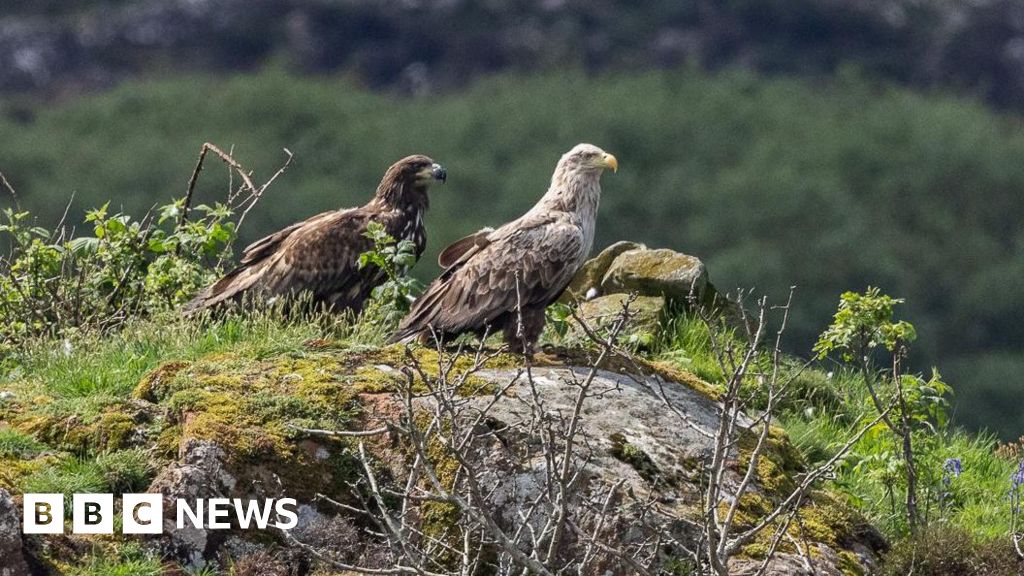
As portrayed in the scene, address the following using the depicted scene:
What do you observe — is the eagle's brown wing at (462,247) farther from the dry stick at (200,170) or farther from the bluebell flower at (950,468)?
the bluebell flower at (950,468)

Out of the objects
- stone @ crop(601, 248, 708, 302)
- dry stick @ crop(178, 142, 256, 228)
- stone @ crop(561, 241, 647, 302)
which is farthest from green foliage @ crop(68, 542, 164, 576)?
stone @ crop(561, 241, 647, 302)

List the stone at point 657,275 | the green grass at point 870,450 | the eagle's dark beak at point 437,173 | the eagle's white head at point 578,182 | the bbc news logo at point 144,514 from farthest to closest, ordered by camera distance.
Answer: the eagle's dark beak at point 437,173, the stone at point 657,275, the eagle's white head at point 578,182, the green grass at point 870,450, the bbc news logo at point 144,514

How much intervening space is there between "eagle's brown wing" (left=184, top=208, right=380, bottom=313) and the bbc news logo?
383cm

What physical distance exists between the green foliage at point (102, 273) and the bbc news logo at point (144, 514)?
308 cm

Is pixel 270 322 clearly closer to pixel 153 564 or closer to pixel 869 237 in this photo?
pixel 153 564

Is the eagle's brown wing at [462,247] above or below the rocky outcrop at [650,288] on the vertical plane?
above

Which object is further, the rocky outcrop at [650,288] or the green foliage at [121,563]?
the rocky outcrop at [650,288]

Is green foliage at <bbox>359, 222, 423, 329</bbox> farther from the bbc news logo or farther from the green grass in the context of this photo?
the bbc news logo


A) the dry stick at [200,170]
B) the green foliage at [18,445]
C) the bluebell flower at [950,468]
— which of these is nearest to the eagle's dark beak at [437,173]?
the dry stick at [200,170]

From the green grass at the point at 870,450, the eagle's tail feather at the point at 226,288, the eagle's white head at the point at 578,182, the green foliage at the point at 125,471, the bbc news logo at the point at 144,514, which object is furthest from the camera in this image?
the eagle's tail feather at the point at 226,288

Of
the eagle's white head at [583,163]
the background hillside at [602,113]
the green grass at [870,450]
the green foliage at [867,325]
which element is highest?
the eagle's white head at [583,163]

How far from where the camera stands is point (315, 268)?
12359 millimetres

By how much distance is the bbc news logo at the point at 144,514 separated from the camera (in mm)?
8266

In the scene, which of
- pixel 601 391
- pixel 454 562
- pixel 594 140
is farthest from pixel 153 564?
pixel 594 140
